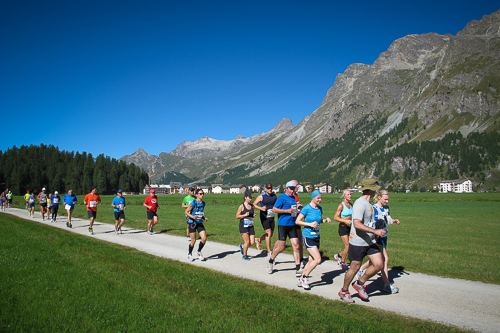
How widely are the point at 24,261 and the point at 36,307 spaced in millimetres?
→ 4084

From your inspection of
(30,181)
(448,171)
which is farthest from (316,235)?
(448,171)

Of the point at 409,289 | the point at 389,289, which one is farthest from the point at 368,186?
the point at 409,289

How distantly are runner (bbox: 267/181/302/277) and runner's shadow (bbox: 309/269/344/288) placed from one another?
2.02 feet

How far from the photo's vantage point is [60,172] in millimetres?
126812

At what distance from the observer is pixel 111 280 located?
284 inches

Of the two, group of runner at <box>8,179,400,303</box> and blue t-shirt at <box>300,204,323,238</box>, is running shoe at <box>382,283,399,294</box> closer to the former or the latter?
group of runner at <box>8,179,400,303</box>

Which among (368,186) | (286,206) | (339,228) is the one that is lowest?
(339,228)

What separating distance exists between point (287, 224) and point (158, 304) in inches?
159

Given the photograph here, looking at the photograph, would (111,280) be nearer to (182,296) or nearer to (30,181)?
(182,296)

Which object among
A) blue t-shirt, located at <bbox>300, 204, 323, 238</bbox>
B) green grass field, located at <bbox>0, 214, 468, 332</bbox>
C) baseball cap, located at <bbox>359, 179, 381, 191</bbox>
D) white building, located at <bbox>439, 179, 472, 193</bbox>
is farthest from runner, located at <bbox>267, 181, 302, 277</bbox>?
white building, located at <bbox>439, 179, 472, 193</bbox>

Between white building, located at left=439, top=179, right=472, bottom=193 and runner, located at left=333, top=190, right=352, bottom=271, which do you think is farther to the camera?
white building, located at left=439, top=179, right=472, bottom=193

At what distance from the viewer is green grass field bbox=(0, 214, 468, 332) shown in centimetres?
492

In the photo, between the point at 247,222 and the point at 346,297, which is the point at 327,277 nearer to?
the point at 346,297

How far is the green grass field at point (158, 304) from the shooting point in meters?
4.92
